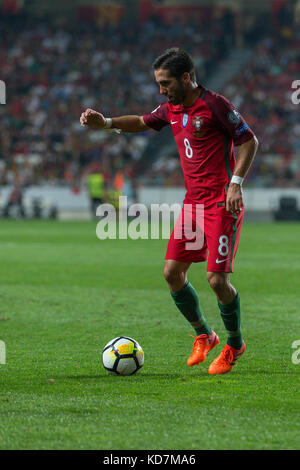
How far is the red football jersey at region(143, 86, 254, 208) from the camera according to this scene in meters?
5.70

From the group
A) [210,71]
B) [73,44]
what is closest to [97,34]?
[73,44]

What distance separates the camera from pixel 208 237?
231 inches

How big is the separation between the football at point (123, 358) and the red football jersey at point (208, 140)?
1156 mm

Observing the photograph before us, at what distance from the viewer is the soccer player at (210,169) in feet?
18.7

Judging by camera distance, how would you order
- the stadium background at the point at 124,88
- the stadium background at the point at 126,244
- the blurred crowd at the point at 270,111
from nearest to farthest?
1. the stadium background at the point at 126,244
2. the blurred crowd at the point at 270,111
3. the stadium background at the point at 124,88

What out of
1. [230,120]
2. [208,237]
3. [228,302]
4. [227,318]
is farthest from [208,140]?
[227,318]


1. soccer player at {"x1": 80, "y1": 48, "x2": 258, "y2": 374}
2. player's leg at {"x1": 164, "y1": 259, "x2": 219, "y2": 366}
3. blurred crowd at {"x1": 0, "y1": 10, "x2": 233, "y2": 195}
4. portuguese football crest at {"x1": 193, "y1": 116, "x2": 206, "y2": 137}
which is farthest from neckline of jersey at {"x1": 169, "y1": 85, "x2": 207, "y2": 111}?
blurred crowd at {"x1": 0, "y1": 10, "x2": 233, "y2": 195}

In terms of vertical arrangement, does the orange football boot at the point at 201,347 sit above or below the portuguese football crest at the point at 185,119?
below

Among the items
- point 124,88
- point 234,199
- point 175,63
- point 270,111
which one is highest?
point 124,88

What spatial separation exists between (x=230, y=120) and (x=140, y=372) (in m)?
1.89

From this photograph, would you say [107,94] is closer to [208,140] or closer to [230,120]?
[208,140]

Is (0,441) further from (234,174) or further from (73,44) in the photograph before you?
(73,44)

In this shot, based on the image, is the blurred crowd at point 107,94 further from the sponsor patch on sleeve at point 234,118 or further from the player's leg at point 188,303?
the sponsor patch on sleeve at point 234,118

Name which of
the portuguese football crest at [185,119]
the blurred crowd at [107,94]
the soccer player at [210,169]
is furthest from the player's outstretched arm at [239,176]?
the blurred crowd at [107,94]
